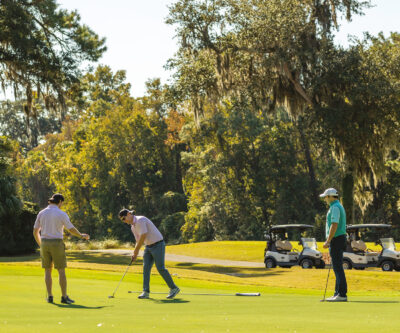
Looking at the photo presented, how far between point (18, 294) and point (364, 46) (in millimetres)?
21895

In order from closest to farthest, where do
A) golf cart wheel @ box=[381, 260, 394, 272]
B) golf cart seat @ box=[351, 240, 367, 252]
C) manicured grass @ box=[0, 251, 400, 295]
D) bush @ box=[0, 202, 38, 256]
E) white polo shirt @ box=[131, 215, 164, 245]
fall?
white polo shirt @ box=[131, 215, 164, 245] → manicured grass @ box=[0, 251, 400, 295] → golf cart wheel @ box=[381, 260, 394, 272] → golf cart seat @ box=[351, 240, 367, 252] → bush @ box=[0, 202, 38, 256]

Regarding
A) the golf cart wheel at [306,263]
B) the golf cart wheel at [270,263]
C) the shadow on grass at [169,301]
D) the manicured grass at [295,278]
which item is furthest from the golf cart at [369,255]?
the shadow on grass at [169,301]

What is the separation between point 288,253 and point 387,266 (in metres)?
4.05

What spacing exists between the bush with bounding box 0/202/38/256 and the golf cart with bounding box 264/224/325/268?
49.3 ft

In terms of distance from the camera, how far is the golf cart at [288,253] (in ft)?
83.4

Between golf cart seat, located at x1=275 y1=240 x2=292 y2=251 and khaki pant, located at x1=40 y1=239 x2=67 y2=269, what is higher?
khaki pant, located at x1=40 y1=239 x2=67 y2=269

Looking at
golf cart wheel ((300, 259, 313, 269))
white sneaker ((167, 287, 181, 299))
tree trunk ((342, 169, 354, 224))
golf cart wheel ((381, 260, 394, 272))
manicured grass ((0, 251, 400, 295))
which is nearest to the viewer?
white sneaker ((167, 287, 181, 299))

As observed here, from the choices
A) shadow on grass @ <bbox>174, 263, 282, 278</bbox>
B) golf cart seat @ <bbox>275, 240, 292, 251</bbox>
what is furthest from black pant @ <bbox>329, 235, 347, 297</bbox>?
golf cart seat @ <bbox>275, 240, 292, 251</bbox>

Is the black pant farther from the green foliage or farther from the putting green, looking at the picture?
the green foliage

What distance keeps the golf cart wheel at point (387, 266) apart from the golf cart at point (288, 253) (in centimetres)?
234

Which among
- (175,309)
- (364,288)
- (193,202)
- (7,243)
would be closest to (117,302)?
(175,309)

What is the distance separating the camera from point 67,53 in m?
28.8

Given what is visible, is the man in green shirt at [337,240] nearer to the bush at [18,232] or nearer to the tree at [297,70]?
Answer: the tree at [297,70]

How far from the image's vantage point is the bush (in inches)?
1411
